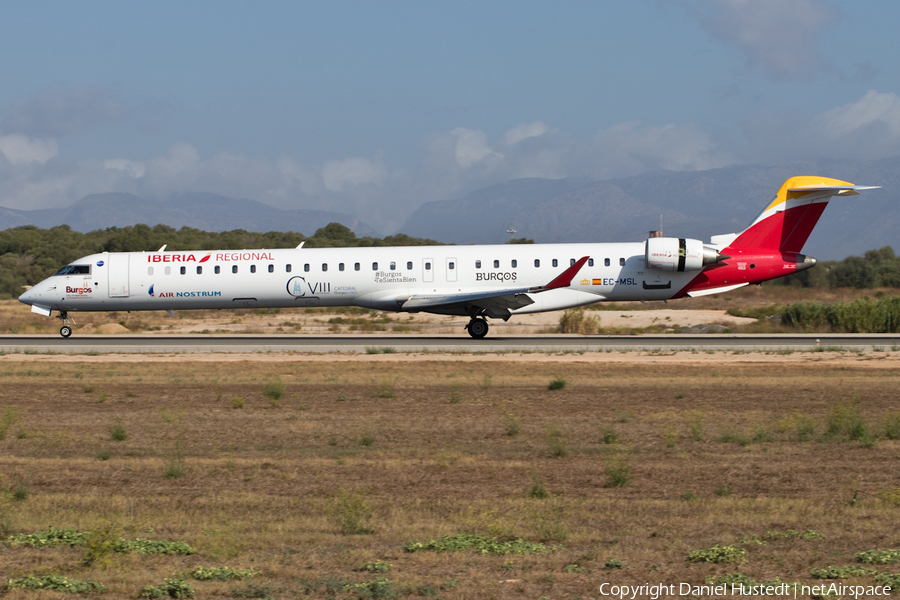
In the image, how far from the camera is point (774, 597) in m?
6.24

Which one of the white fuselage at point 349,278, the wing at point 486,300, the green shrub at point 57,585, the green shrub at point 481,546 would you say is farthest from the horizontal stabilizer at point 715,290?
the green shrub at point 57,585

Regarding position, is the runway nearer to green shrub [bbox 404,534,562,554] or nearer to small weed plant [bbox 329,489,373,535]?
small weed plant [bbox 329,489,373,535]

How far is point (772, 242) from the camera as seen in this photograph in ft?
101

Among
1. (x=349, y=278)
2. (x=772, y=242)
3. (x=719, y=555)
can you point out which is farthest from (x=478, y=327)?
(x=719, y=555)

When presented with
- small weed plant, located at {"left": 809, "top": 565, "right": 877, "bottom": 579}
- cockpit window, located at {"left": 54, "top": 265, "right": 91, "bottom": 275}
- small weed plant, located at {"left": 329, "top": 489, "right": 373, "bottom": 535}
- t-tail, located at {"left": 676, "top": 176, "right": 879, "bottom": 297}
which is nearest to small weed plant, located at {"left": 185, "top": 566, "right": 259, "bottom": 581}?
small weed plant, located at {"left": 329, "top": 489, "right": 373, "bottom": 535}

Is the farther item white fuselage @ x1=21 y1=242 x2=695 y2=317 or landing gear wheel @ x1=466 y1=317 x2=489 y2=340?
landing gear wheel @ x1=466 y1=317 x2=489 y2=340

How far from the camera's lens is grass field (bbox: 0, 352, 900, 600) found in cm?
705

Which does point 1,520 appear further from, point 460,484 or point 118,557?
point 460,484

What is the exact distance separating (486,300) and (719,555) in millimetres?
22348

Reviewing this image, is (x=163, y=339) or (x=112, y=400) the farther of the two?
(x=163, y=339)

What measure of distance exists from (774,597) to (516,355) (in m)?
19.4

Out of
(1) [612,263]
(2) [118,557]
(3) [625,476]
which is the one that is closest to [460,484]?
(3) [625,476]

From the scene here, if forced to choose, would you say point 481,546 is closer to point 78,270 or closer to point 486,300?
point 486,300

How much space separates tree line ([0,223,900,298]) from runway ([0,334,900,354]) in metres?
33.8
